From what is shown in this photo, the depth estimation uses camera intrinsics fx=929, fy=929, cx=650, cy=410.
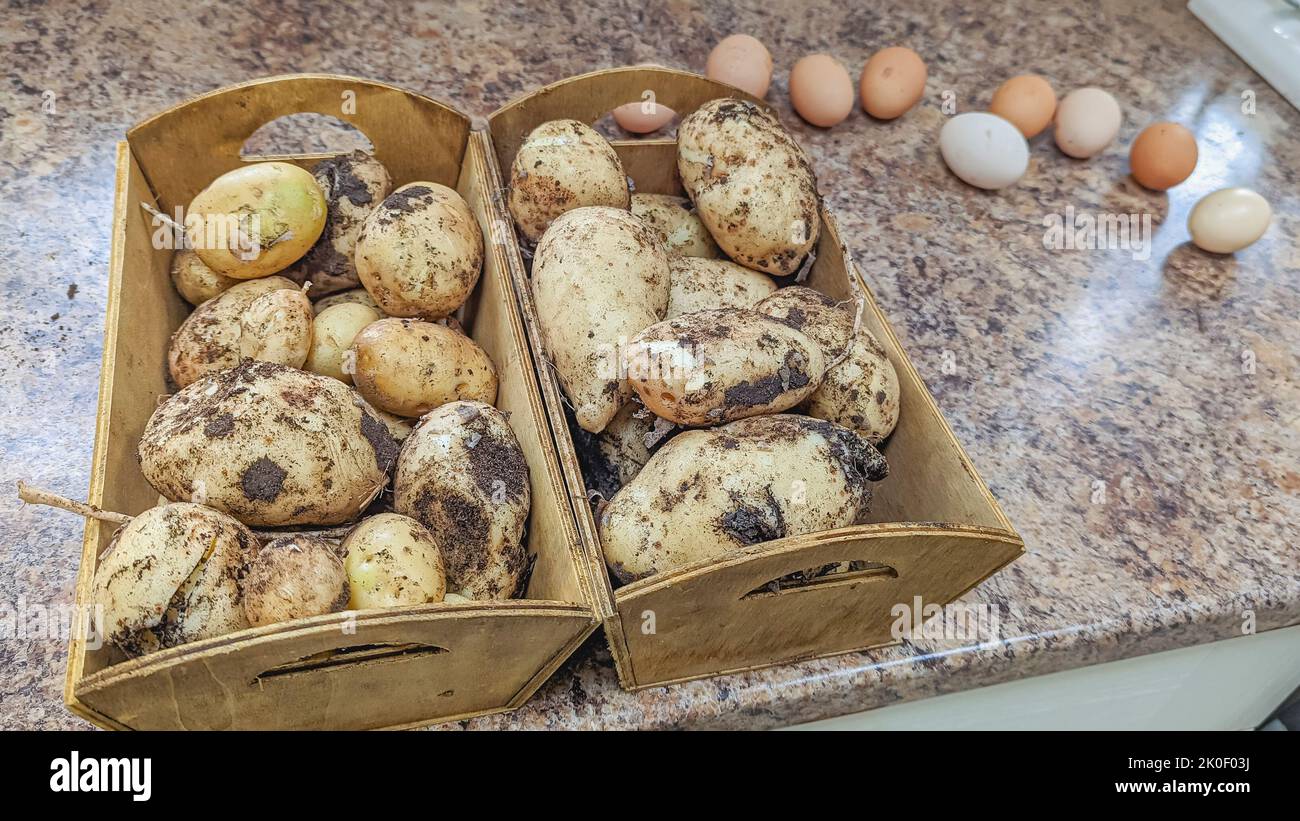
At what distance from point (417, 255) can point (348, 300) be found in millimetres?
171

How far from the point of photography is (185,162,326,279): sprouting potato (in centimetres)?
121

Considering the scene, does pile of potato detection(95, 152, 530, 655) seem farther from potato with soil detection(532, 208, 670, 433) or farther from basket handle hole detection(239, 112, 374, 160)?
basket handle hole detection(239, 112, 374, 160)

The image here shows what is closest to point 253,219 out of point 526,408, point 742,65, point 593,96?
point 526,408

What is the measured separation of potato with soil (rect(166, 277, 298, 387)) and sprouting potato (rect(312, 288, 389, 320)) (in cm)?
9

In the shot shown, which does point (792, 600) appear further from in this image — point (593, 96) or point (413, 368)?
point (593, 96)

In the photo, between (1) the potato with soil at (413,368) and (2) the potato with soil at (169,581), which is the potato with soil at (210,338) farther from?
(2) the potato with soil at (169,581)

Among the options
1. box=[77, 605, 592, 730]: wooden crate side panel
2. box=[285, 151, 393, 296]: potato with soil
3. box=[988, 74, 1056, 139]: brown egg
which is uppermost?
box=[988, 74, 1056, 139]: brown egg

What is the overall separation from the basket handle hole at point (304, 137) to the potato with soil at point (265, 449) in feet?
2.19

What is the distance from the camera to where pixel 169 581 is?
897mm

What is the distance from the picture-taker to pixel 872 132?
1871 mm

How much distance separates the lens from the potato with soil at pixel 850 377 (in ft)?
3.77

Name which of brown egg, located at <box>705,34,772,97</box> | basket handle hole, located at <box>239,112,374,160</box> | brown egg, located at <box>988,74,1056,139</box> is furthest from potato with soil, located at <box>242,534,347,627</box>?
brown egg, located at <box>988,74,1056,139</box>
